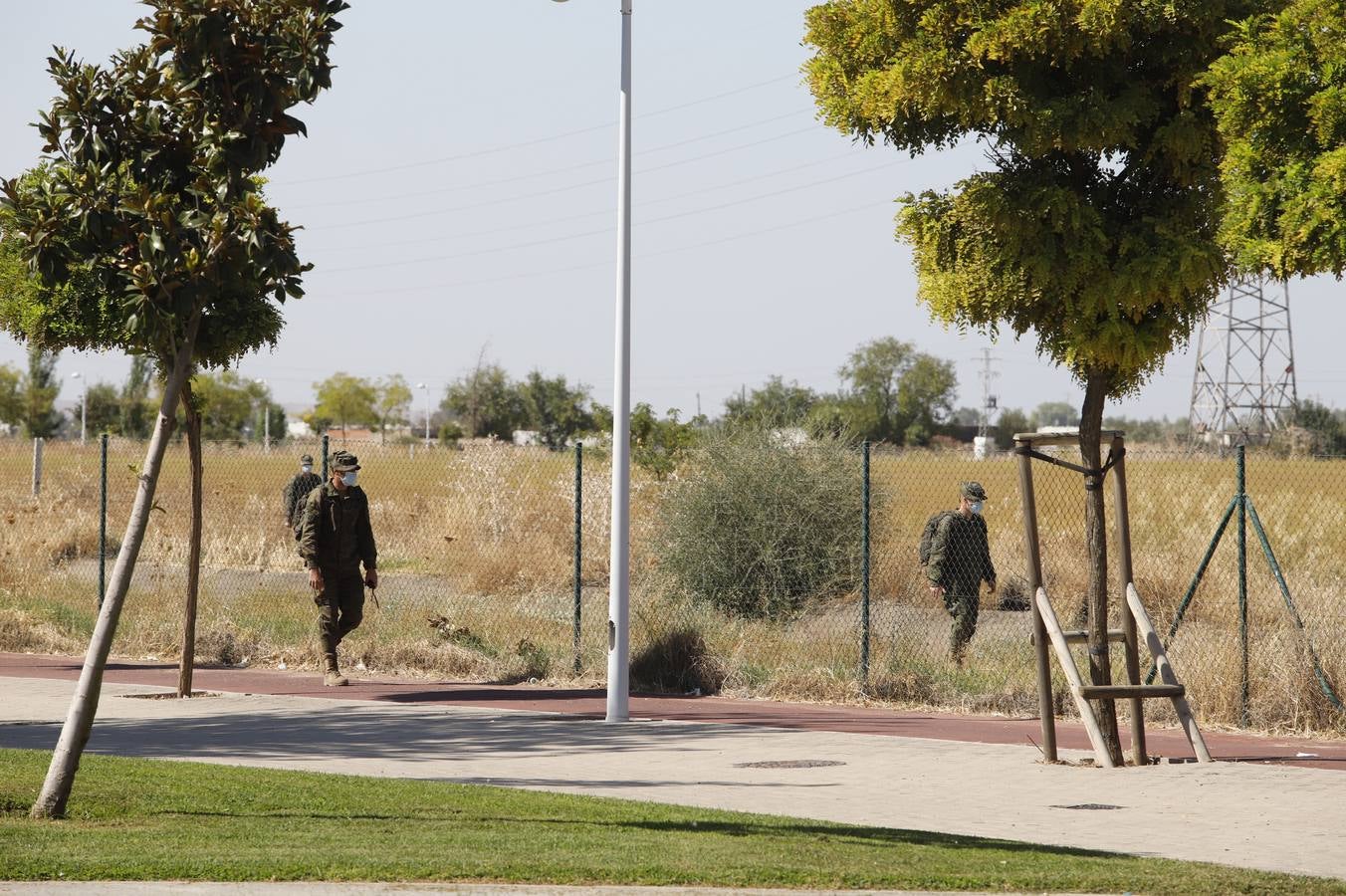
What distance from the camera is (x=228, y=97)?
8.38 metres

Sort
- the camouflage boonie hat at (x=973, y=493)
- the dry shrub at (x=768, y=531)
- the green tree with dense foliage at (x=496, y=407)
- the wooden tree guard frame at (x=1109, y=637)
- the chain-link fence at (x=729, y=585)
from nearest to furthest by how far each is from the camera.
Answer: the wooden tree guard frame at (x=1109, y=637) < the chain-link fence at (x=729, y=585) < the camouflage boonie hat at (x=973, y=493) < the dry shrub at (x=768, y=531) < the green tree with dense foliage at (x=496, y=407)

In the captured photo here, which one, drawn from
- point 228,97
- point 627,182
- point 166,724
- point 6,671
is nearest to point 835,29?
point 627,182

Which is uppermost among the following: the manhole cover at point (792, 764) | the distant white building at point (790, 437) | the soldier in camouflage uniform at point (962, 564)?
the distant white building at point (790, 437)

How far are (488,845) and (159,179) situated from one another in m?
3.74

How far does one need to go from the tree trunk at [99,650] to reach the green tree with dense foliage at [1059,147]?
15.2 feet

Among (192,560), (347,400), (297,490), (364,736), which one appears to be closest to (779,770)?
(364,736)

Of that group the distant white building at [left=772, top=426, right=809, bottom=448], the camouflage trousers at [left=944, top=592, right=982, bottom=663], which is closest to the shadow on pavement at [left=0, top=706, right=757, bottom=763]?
the camouflage trousers at [left=944, top=592, right=982, bottom=663]

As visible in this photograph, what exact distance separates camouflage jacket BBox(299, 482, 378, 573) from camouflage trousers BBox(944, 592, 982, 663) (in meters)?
5.30

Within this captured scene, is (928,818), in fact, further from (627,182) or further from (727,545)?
(727,545)

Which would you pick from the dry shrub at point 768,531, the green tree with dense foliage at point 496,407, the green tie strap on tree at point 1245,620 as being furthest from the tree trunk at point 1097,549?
the green tree with dense foliage at point 496,407

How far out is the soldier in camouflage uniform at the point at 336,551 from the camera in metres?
15.0

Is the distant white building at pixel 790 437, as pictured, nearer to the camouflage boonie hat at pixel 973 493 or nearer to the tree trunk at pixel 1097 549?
the camouflage boonie hat at pixel 973 493

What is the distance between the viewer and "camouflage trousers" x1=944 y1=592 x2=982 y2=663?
15.4m

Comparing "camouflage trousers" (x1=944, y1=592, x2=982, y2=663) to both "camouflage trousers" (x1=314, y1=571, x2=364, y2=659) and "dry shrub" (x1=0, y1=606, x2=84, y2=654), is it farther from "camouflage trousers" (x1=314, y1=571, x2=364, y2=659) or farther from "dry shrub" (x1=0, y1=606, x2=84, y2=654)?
"dry shrub" (x1=0, y1=606, x2=84, y2=654)
